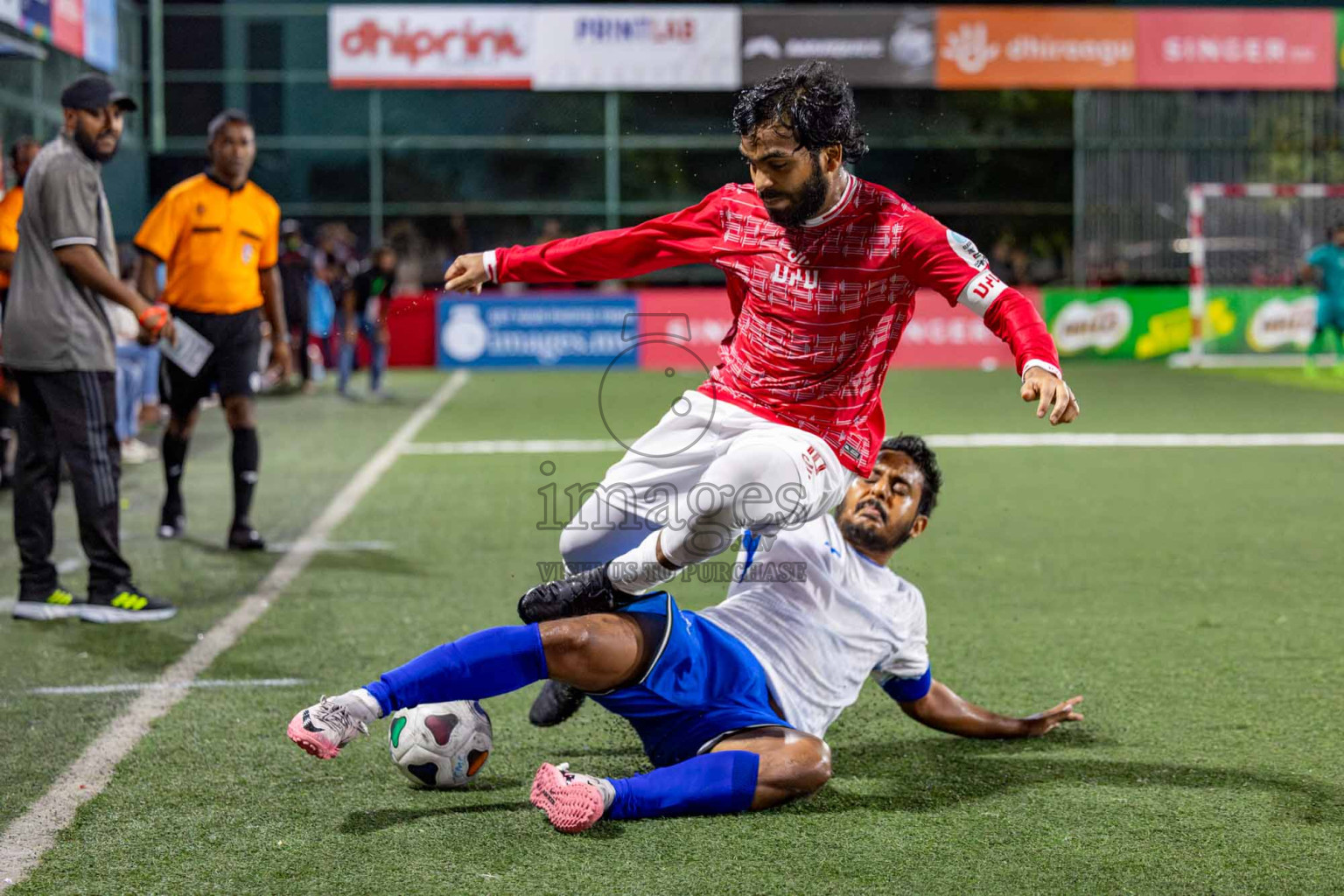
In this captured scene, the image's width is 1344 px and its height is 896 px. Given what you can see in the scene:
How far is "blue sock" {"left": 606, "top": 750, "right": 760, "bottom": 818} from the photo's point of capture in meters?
3.49

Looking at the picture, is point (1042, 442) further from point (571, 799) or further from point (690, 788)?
point (571, 799)

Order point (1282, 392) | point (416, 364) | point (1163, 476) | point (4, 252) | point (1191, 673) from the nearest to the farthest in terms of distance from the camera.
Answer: point (1191, 673)
point (4, 252)
point (1163, 476)
point (1282, 392)
point (416, 364)

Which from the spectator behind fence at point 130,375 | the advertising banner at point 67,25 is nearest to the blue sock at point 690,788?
the spectator behind fence at point 130,375

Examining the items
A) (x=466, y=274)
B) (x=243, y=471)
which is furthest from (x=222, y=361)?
(x=466, y=274)

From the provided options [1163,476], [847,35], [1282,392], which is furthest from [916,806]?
[847,35]

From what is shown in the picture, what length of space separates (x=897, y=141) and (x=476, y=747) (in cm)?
2374

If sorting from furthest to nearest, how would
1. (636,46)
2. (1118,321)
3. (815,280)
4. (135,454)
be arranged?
(636,46) → (1118,321) → (135,454) → (815,280)

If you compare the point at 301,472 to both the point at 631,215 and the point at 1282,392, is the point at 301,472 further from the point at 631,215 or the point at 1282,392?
the point at 631,215

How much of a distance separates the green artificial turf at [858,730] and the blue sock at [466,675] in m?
0.34

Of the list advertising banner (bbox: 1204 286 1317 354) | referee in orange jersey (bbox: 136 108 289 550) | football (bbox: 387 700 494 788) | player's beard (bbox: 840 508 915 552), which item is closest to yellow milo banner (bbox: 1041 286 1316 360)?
advertising banner (bbox: 1204 286 1317 354)

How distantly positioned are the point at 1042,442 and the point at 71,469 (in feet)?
27.5

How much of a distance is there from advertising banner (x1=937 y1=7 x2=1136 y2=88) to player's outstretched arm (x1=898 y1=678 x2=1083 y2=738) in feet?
71.2

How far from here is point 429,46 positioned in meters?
24.0

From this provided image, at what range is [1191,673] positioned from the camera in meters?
4.98
